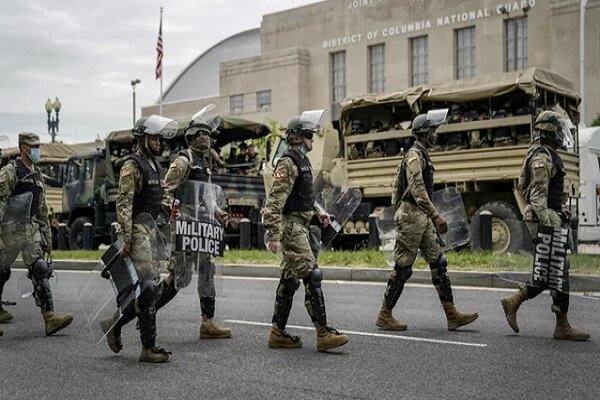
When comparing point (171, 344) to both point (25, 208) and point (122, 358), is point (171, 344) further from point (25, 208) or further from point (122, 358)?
point (25, 208)

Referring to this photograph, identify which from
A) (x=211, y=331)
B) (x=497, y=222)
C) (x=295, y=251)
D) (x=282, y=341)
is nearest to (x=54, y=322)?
(x=211, y=331)

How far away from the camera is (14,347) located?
750 centimetres

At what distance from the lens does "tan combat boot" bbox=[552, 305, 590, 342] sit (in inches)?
285

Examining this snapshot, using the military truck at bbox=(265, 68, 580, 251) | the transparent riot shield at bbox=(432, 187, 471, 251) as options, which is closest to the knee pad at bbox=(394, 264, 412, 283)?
the transparent riot shield at bbox=(432, 187, 471, 251)

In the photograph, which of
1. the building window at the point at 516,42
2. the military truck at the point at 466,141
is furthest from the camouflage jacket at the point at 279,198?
the building window at the point at 516,42

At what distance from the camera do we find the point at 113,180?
71.1 feet

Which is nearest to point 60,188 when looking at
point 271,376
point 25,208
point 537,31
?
point 25,208

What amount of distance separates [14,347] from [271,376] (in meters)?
2.71

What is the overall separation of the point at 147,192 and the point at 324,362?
1.94 m

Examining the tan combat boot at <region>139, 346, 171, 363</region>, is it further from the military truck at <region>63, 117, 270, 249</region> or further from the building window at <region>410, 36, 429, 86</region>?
the building window at <region>410, 36, 429, 86</region>

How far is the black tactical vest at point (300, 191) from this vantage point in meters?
7.11

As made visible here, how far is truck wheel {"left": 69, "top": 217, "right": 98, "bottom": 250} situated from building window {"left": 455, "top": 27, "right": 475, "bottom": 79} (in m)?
28.8

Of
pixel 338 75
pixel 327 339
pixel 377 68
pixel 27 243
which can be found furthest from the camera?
pixel 338 75

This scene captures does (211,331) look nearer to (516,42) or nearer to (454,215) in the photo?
(454,215)
